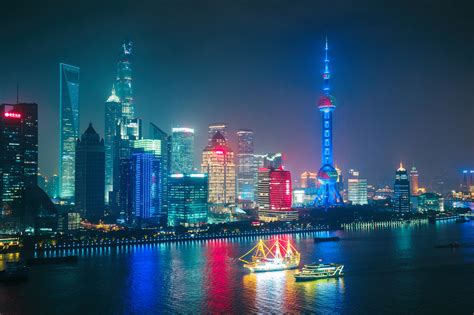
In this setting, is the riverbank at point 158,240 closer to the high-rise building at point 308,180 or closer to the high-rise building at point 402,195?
the high-rise building at point 402,195

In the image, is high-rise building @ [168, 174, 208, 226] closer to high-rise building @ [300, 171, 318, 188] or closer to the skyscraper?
the skyscraper

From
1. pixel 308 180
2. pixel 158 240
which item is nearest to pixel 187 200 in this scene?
pixel 158 240

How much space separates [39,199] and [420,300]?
58804mm

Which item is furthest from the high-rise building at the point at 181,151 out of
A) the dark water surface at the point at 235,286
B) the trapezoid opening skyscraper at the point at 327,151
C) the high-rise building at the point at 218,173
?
the dark water surface at the point at 235,286

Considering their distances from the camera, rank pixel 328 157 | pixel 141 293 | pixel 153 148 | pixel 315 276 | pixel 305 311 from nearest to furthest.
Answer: pixel 305 311 < pixel 141 293 < pixel 315 276 < pixel 328 157 < pixel 153 148

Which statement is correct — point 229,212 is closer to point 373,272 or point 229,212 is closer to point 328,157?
point 328,157

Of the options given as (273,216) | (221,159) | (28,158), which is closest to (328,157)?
(273,216)

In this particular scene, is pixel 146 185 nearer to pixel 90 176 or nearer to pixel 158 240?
pixel 90 176

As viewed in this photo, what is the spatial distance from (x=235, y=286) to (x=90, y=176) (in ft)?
243

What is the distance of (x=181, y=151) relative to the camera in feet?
458

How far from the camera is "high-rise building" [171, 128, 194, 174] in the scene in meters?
139

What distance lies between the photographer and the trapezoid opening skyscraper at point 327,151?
372 ft

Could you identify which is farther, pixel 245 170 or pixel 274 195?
pixel 245 170

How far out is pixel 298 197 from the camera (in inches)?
6191
